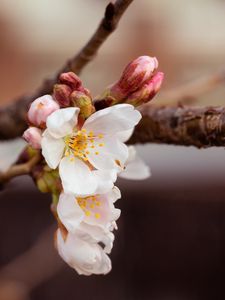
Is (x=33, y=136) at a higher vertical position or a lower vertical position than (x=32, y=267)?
higher

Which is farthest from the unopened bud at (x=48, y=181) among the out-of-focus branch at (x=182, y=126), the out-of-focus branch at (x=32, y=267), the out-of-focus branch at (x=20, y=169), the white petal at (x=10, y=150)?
the out-of-focus branch at (x=32, y=267)

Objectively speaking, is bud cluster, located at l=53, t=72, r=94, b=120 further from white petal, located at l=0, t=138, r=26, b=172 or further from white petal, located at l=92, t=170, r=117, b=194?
white petal, located at l=0, t=138, r=26, b=172

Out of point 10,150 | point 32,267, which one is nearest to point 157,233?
point 32,267

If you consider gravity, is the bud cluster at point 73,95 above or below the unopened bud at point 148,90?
above

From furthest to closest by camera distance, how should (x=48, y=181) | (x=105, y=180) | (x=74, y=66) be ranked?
1. (x=74, y=66)
2. (x=48, y=181)
3. (x=105, y=180)

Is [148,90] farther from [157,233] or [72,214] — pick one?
[157,233]

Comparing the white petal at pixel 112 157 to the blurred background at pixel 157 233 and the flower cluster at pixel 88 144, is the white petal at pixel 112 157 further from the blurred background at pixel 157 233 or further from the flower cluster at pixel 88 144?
the blurred background at pixel 157 233

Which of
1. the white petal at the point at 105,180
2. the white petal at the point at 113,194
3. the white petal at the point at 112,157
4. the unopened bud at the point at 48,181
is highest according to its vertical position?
the white petal at the point at 112,157

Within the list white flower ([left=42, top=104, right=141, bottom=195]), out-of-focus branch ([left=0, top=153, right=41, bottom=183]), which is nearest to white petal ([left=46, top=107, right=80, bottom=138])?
white flower ([left=42, top=104, right=141, bottom=195])
